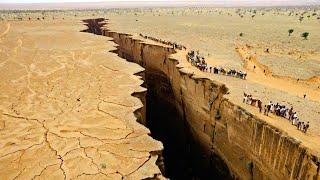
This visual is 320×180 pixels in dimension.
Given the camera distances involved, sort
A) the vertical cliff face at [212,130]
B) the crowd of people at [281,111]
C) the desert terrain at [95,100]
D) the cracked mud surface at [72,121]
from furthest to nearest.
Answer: the crowd of people at [281,111] < the vertical cliff face at [212,130] < the desert terrain at [95,100] < the cracked mud surface at [72,121]

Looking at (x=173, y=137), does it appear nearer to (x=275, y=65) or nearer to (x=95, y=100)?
(x=95, y=100)

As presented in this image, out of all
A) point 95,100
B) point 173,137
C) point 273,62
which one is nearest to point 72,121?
point 95,100

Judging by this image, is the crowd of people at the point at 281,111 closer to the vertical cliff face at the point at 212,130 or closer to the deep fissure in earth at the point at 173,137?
the vertical cliff face at the point at 212,130

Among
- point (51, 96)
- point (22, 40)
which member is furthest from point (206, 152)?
point (22, 40)

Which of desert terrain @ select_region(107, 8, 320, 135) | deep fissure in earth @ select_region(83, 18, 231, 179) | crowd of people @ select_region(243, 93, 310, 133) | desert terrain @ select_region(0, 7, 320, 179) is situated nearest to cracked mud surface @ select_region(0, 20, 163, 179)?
desert terrain @ select_region(0, 7, 320, 179)

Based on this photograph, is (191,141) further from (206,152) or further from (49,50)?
(49,50)

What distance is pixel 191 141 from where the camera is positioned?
14008mm

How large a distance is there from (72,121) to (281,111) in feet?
19.0

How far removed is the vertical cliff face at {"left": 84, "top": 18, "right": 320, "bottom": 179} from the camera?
8.52 metres

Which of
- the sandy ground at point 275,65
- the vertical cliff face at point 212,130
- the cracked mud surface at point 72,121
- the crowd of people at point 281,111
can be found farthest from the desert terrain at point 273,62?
the cracked mud surface at point 72,121

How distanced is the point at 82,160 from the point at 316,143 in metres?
5.33

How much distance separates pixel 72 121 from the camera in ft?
33.8

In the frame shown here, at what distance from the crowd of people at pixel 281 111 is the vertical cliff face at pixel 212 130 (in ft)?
1.87

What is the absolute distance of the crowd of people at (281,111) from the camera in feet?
29.6
